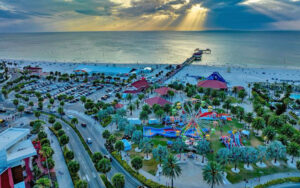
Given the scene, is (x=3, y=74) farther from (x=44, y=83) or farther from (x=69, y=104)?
(x=69, y=104)

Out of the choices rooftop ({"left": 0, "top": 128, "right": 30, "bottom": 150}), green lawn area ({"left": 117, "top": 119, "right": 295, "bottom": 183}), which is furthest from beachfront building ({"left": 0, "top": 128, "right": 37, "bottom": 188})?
green lawn area ({"left": 117, "top": 119, "right": 295, "bottom": 183})

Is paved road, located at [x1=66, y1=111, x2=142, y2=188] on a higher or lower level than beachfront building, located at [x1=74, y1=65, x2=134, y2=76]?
lower

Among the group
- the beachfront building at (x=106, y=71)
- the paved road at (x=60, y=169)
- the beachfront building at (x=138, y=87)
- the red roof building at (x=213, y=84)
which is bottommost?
the paved road at (x=60, y=169)

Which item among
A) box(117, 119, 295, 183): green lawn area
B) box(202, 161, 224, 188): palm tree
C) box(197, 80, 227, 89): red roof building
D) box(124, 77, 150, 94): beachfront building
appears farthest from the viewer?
box(197, 80, 227, 89): red roof building

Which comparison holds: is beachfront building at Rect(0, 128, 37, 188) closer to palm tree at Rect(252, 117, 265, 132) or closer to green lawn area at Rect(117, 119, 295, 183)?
green lawn area at Rect(117, 119, 295, 183)

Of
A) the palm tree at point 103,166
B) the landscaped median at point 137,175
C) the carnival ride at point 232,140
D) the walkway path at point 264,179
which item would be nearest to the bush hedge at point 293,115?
the carnival ride at point 232,140

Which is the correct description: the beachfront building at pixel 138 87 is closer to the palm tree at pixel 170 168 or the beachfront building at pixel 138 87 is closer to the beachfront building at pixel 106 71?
the beachfront building at pixel 106 71

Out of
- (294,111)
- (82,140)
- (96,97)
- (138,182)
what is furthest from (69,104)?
(294,111)
